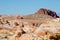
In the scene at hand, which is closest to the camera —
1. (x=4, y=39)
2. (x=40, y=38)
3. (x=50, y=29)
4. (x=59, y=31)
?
(x=40, y=38)

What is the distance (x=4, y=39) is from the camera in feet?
61.5

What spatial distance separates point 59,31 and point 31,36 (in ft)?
6.50

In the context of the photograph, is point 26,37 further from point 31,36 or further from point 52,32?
point 52,32

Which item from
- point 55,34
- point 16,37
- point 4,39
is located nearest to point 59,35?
point 55,34

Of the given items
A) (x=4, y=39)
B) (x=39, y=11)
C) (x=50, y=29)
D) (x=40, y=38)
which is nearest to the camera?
(x=40, y=38)

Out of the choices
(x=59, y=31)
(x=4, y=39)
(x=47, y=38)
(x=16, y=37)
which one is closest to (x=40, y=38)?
(x=47, y=38)

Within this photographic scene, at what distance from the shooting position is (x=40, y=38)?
49.7 feet

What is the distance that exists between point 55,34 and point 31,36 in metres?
1.65

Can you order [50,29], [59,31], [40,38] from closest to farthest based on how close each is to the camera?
[40,38] < [59,31] < [50,29]

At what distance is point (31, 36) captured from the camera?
15.9 meters

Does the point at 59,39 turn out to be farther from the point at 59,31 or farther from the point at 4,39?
the point at 4,39

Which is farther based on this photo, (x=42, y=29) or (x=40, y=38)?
(x=42, y=29)

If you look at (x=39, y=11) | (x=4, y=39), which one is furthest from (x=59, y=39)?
(x=39, y=11)

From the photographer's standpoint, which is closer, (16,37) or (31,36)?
(31,36)
